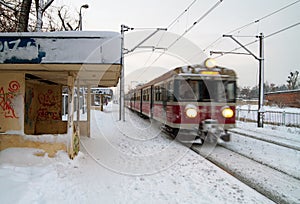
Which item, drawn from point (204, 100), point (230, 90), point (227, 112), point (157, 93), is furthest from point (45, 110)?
point (230, 90)

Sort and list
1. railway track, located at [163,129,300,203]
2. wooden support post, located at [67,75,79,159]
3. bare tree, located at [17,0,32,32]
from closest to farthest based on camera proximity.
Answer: railway track, located at [163,129,300,203] < wooden support post, located at [67,75,79,159] < bare tree, located at [17,0,32,32]

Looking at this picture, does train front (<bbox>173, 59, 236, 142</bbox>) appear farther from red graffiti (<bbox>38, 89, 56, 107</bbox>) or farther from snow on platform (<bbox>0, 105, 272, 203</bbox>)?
red graffiti (<bbox>38, 89, 56, 107</bbox>)

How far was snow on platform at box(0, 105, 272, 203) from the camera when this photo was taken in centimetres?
416

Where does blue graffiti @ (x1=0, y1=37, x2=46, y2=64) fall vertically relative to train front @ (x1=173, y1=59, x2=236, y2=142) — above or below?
above

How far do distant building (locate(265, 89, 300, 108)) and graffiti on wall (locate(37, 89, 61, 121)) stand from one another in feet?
108

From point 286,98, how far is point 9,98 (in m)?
38.6

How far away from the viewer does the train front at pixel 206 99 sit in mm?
9000

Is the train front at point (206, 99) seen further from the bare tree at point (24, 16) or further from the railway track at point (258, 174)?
the bare tree at point (24, 16)

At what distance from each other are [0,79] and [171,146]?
18.6 feet

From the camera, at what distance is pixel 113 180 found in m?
5.06

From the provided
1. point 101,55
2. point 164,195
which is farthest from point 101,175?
point 101,55

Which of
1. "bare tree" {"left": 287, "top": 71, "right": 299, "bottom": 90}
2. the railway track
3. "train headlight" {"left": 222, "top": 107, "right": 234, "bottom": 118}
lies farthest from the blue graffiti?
"bare tree" {"left": 287, "top": 71, "right": 299, "bottom": 90}

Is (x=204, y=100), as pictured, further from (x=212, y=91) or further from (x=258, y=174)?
(x=258, y=174)

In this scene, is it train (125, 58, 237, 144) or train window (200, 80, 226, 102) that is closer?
train (125, 58, 237, 144)
